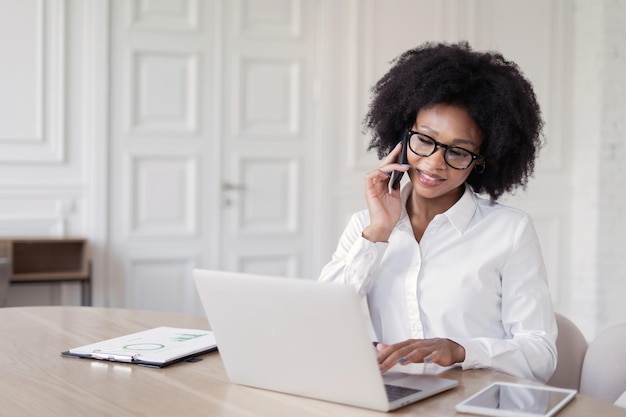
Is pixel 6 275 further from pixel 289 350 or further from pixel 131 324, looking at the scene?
pixel 289 350

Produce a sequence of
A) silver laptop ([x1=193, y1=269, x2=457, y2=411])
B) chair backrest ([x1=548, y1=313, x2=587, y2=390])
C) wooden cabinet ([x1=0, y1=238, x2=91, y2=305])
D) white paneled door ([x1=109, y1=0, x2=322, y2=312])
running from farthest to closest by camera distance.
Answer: white paneled door ([x1=109, y1=0, x2=322, y2=312]) → wooden cabinet ([x1=0, y1=238, x2=91, y2=305]) → chair backrest ([x1=548, y1=313, x2=587, y2=390]) → silver laptop ([x1=193, y1=269, x2=457, y2=411])

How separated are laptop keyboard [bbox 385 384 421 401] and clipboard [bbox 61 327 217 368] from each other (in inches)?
18.2

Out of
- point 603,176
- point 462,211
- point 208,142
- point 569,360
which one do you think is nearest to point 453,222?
point 462,211

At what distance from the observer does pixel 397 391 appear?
55.5 inches

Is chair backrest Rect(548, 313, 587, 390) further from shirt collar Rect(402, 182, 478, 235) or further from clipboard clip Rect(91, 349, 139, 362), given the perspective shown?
clipboard clip Rect(91, 349, 139, 362)

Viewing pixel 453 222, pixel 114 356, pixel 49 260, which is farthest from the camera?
pixel 49 260

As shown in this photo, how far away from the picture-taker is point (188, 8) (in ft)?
15.8

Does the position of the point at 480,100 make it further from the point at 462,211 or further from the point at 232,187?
the point at 232,187

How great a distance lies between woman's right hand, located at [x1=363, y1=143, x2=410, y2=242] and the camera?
2008 millimetres

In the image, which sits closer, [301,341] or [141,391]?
[301,341]

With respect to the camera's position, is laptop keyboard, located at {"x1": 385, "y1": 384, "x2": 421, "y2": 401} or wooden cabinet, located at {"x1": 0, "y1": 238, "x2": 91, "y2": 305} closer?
laptop keyboard, located at {"x1": 385, "y1": 384, "x2": 421, "y2": 401}

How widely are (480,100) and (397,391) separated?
0.86 meters

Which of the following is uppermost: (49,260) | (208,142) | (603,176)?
(208,142)

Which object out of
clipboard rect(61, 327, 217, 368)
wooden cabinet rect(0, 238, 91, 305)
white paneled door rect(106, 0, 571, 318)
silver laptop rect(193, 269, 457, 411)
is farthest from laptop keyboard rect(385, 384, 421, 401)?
white paneled door rect(106, 0, 571, 318)
